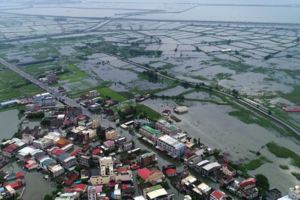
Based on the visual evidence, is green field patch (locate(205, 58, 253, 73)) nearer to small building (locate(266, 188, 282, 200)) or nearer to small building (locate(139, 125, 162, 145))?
small building (locate(139, 125, 162, 145))

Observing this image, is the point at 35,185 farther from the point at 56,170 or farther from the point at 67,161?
the point at 67,161

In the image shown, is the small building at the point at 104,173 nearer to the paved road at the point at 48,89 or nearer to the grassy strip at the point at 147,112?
the grassy strip at the point at 147,112

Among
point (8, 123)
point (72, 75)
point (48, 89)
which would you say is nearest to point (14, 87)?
point (48, 89)

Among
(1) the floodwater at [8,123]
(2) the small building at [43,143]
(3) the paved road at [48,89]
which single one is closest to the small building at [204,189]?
(2) the small building at [43,143]

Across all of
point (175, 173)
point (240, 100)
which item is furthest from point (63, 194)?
point (240, 100)

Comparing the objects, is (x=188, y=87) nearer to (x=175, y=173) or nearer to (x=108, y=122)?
(x=108, y=122)

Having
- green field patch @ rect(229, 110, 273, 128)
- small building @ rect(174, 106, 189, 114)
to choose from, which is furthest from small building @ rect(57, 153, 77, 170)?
green field patch @ rect(229, 110, 273, 128)
